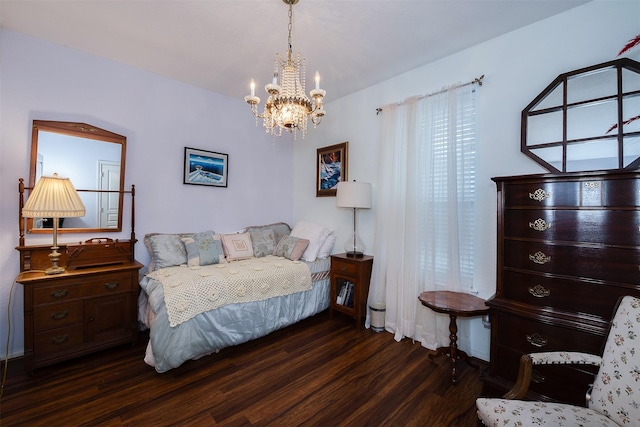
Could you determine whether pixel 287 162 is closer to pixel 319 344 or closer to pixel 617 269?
pixel 319 344

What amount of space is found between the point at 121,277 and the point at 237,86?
247 centimetres

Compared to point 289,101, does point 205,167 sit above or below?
below

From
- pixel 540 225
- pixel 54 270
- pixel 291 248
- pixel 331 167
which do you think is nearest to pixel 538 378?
pixel 540 225

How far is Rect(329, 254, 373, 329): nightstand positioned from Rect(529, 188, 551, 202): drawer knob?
1.64m

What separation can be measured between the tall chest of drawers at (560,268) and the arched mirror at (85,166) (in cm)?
349

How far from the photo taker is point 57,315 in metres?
2.14

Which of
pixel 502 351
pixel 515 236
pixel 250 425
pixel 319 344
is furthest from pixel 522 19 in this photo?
pixel 250 425

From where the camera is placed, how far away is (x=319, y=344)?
2.61m

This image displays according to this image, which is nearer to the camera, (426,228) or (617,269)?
(617,269)

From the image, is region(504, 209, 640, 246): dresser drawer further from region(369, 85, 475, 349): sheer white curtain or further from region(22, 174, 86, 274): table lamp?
region(22, 174, 86, 274): table lamp

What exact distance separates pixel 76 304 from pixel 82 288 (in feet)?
0.43

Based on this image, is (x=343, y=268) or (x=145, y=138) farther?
(x=343, y=268)

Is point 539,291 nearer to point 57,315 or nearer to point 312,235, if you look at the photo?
point 312,235

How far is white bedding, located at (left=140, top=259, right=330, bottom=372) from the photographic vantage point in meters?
2.06
